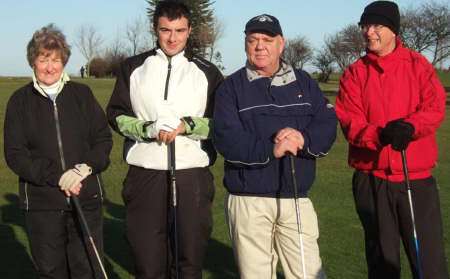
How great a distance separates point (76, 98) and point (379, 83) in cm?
221

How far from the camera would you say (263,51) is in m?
4.46

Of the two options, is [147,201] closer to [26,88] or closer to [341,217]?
[26,88]

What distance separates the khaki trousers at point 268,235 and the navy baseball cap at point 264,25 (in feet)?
3.72

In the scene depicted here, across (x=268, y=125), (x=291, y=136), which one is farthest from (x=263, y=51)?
(x=291, y=136)

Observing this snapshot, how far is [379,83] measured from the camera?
475cm

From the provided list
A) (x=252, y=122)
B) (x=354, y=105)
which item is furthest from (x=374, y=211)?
(x=252, y=122)

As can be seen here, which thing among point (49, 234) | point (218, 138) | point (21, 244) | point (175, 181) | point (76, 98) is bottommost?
point (21, 244)

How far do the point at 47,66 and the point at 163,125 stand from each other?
96cm

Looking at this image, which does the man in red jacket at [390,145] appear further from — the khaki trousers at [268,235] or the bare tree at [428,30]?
the bare tree at [428,30]

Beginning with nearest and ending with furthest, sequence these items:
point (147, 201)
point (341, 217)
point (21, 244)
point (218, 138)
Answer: point (218, 138), point (147, 201), point (21, 244), point (341, 217)

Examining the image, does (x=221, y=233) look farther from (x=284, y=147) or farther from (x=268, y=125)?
(x=284, y=147)

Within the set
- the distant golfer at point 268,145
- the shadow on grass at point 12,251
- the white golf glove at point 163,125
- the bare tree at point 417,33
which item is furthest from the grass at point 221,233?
the bare tree at point 417,33

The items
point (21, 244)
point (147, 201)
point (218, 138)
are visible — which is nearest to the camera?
point (218, 138)

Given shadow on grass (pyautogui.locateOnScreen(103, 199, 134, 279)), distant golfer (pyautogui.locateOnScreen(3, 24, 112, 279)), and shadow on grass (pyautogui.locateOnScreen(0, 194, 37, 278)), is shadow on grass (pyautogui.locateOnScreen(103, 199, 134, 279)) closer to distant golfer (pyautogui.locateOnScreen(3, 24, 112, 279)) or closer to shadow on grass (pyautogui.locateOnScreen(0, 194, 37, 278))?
shadow on grass (pyautogui.locateOnScreen(0, 194, 37, 278))
